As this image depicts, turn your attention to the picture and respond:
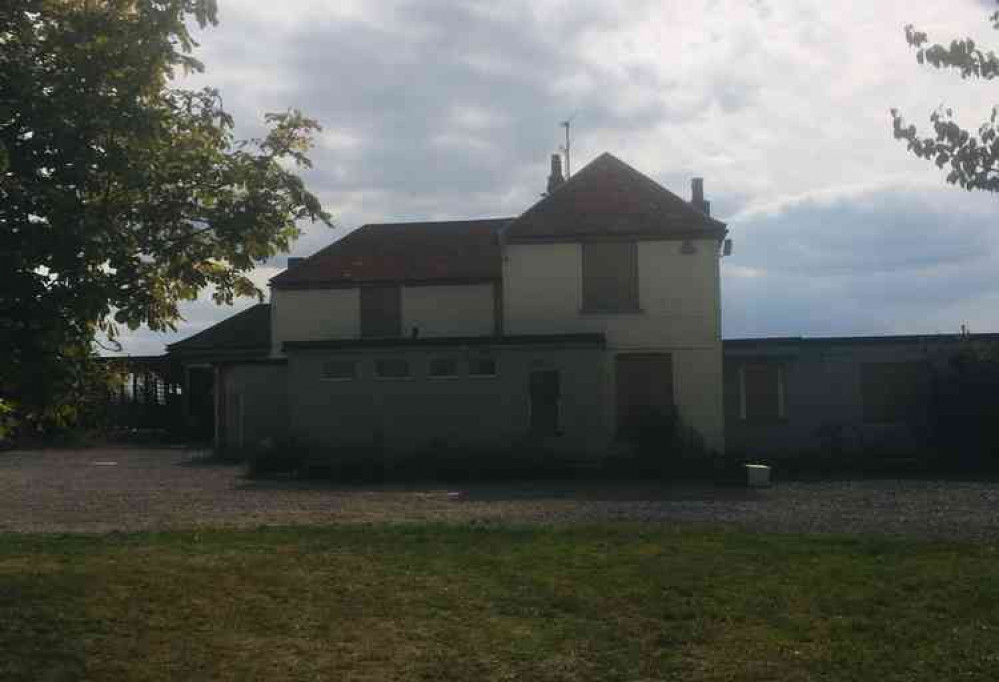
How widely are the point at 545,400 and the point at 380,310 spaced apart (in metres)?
9.91

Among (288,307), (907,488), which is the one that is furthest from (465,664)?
(288,307)

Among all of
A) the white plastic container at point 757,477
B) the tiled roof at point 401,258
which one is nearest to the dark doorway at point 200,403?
the tiled roof at point 401,258

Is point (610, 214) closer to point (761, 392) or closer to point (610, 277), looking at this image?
point (610, 277)

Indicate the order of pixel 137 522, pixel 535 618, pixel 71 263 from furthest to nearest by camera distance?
pixel 137 522, pixel 535 618, pixel 71 263

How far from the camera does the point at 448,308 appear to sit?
33.9 meters

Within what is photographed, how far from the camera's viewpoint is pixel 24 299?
832cm

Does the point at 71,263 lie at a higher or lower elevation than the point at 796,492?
higher

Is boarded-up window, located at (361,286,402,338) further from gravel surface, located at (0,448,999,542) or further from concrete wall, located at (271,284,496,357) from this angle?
gravel surface, located at (0,448,999,542)

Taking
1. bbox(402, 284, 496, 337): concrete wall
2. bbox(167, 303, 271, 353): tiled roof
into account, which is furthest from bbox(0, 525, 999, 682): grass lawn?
bbox(167, 303, 271, 353): tiled roof

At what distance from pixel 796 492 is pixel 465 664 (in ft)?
41.8

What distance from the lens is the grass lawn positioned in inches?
295

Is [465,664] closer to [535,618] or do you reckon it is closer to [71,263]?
[535,618]

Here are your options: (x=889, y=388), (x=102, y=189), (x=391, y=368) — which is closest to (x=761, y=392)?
(x=889, y=388)

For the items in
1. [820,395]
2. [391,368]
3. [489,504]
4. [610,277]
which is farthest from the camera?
[820,395]
